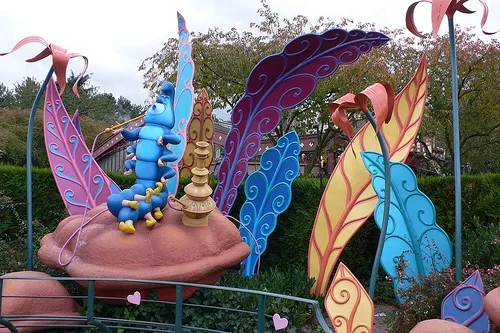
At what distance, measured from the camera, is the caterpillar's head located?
5.30 meters

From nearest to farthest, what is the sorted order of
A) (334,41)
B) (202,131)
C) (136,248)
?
1. (136,248)
2. (334,41)
3. (202,131)

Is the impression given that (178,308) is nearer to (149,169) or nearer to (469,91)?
(149,169)

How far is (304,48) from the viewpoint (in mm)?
6066

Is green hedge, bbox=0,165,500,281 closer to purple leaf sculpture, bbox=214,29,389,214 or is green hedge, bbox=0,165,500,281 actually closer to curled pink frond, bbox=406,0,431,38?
purple leaf sculpture, bbox=214,29,389,214

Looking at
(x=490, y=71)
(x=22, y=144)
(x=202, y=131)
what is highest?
(x=490, y=71)

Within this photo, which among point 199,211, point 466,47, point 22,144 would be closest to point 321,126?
point 466,47

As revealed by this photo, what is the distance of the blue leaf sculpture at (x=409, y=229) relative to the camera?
553 cm

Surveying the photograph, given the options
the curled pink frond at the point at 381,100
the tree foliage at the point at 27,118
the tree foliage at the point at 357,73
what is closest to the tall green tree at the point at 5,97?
the tree foliage at the point at 27,118

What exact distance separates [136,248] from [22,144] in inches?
737

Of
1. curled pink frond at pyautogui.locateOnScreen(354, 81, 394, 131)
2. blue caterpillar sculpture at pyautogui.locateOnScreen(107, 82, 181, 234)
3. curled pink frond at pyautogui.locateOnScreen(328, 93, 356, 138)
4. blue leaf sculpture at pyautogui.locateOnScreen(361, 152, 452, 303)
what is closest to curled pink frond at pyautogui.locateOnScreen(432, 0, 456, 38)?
curled pink frond at pyautogui.locateOnScreen(354, 81, 394, 131)

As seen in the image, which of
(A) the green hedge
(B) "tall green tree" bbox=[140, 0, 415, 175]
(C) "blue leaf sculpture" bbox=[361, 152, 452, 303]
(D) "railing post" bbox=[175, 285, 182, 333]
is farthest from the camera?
(B) "tall green tree" bbox=[140, 0, 415, 175]

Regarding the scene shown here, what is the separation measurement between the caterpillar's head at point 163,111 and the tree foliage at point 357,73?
783 centimetres

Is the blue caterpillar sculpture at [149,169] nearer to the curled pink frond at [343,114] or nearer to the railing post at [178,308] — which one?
the railing post at [178,308]

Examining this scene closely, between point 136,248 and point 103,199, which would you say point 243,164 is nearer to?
point 103,199
